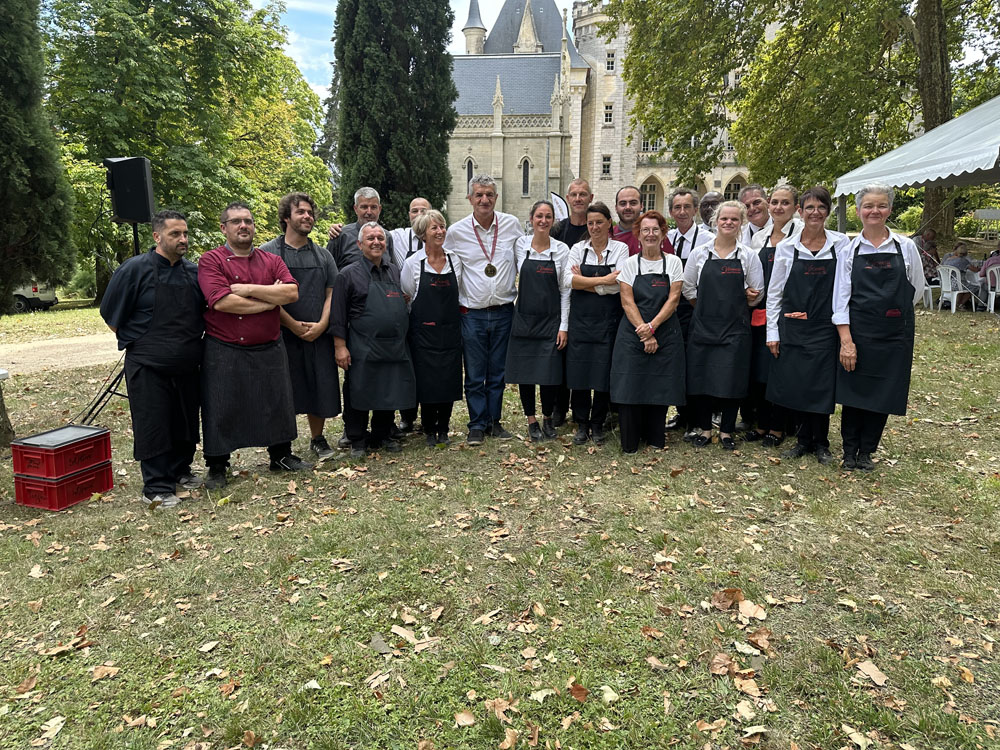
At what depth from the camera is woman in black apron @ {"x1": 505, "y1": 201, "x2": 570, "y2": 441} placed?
5504 mm

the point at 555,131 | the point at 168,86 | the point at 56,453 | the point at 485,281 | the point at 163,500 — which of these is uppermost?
the point at 555,131

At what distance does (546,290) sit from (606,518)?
2029 millimetres

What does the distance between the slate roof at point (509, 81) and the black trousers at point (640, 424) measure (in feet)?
145

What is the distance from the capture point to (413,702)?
271 cm

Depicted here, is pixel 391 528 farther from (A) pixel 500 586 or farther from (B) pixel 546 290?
(B) pixel 546 290

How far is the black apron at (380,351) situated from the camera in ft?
17.4

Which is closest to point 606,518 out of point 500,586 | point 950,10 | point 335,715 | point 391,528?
point 500,586

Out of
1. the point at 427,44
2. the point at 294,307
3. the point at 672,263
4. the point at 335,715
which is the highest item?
the point at 427,44

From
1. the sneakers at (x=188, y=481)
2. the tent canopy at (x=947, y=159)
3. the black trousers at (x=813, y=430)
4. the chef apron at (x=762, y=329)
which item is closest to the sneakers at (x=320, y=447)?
the sneakers at (x=188, y=481)

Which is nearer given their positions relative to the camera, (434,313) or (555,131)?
(434,313)

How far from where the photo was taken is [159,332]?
4461 mm

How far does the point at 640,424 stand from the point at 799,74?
1257 centimetres

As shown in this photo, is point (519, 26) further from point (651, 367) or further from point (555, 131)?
point (651, 367)

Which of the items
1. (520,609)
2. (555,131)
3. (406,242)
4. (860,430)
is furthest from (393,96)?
(555,131)
